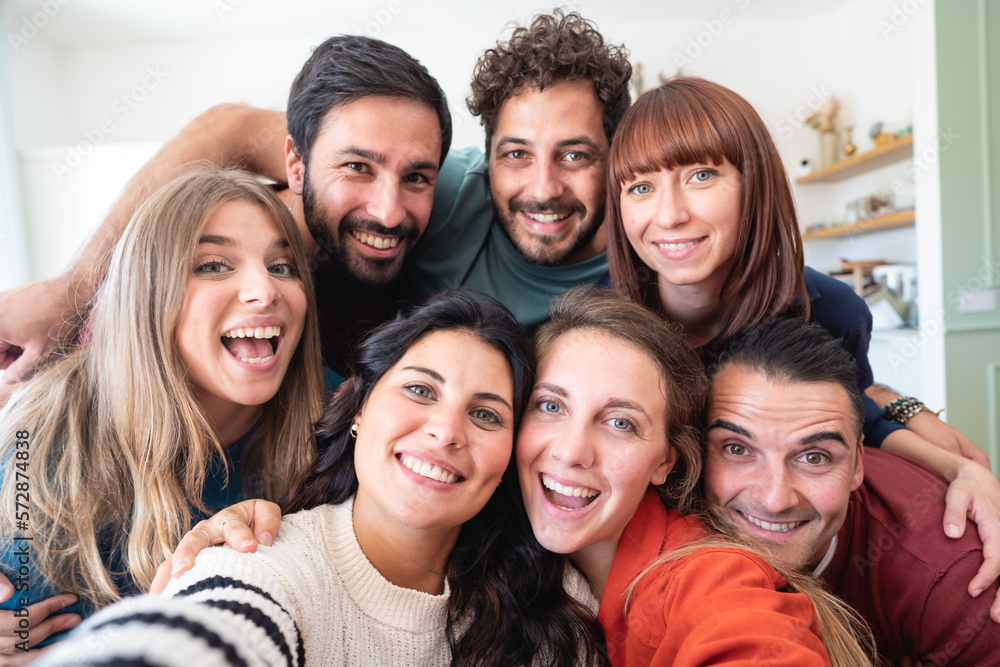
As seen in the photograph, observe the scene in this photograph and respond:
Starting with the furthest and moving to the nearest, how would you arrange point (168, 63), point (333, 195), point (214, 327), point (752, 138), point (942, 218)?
point (168, 63) → point (942, 218) → point (333, 195) → point (752, 138) → point (214, 327)

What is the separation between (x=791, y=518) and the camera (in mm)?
1424

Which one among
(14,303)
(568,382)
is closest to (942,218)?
(568,382)

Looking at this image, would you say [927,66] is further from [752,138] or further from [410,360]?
[410,360]

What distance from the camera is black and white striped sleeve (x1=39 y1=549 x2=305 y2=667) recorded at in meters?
0.74

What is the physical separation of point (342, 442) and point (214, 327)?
433 millimetres

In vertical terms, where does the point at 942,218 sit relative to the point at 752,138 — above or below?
below

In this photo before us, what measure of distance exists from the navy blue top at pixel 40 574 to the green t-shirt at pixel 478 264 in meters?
0.98

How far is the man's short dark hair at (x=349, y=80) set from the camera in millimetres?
1990

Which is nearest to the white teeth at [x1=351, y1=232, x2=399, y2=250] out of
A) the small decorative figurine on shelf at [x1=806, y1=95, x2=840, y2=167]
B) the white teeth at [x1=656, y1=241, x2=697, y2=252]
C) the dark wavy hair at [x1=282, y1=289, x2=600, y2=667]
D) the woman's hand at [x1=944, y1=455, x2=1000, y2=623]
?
the dark wavy hair at [x1=282, y1=289, x2=600, y2=667]

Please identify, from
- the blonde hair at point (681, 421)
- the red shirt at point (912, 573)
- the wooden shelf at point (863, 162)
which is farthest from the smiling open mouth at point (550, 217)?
the wooden shelf at point (863, 162)

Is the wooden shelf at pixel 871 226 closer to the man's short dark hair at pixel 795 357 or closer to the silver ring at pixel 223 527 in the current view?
the man's short dark hair at pixel 795 357

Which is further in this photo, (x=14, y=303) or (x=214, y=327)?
(x=14, y=303)

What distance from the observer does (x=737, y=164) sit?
168cm

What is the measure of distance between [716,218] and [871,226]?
12.7 feet
